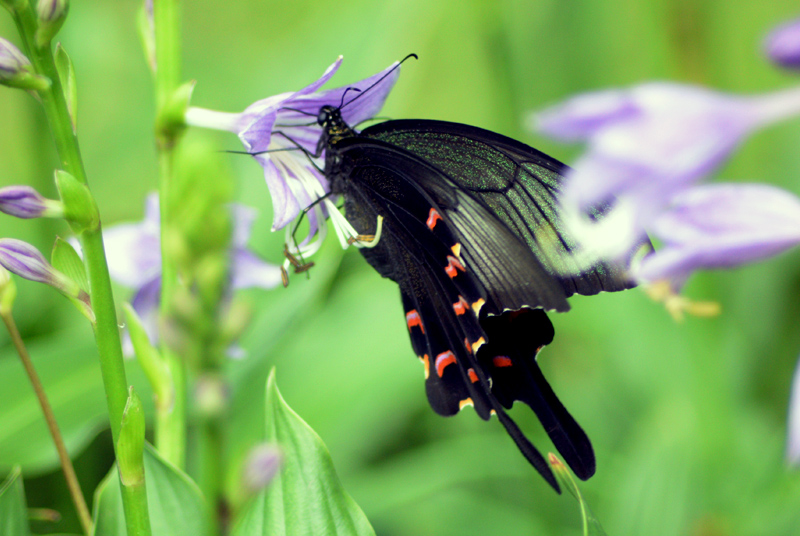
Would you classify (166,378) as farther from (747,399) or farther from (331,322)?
(747,399)

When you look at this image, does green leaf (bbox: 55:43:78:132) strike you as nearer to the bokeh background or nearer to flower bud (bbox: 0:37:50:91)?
flower bud (bbox: 0:37:50:91)

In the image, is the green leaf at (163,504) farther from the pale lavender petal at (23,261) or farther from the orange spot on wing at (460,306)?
the orange spot on wing at (460,306)

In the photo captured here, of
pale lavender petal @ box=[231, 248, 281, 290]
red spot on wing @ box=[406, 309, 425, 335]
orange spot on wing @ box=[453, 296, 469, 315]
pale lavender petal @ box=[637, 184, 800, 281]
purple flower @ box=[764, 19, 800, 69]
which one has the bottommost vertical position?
pale lavender petal @ box=[637, 184, 800, 281]

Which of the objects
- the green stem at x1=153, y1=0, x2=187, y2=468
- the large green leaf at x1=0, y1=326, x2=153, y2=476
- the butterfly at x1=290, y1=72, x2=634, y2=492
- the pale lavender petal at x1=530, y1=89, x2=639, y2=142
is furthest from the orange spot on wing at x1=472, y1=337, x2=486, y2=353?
A: the large green leaf at x1=0, y1=326, x2=153, y2=476

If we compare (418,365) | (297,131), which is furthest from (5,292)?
(418,365)

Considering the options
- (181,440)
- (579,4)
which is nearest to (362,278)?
(181,440)

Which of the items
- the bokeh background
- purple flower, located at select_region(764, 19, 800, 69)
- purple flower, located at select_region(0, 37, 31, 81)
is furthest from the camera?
the bokeh background

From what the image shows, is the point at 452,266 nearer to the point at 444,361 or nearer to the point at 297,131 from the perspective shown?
the point at 444,361

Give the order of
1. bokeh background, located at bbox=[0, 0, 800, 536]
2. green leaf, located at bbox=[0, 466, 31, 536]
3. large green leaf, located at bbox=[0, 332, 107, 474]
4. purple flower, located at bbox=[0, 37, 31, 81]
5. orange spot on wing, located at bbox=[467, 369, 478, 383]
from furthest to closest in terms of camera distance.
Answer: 1. bokeh background, located at bbox=[0, 0, 800, 536]
2. large green leaf, located at bbox=[0, 332, 107, 474]
3. orange spot on wing, located at bbox=[467, 369, 478, 383]
4. green leaf, located at bbox=[0, 466, 31, 536]
5. purple flower, located at bbox=[0, 37, 31, 81]
